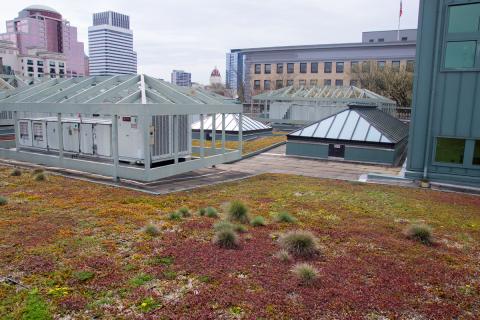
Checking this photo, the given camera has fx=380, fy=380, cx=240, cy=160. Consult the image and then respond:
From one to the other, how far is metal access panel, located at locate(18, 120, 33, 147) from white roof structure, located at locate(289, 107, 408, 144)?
17.7m

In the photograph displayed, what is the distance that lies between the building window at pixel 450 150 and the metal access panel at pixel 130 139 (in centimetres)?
1520

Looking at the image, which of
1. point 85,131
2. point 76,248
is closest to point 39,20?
point 85,131

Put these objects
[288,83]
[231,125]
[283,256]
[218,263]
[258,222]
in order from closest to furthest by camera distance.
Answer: [218,263] < [283,256] < [258,222] < [231,125] < [288,83]

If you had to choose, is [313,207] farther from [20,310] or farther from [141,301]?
[20,310]

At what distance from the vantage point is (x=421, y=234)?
408 inches

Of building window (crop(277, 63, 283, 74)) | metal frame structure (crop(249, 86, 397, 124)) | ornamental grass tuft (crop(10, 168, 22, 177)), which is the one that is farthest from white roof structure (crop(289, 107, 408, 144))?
building window (crop(277, 63, 283, 74))

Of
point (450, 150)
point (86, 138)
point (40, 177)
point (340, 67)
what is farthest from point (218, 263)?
point (340, 67)

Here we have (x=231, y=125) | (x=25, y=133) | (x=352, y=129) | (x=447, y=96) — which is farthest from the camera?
(x=231, y=125)

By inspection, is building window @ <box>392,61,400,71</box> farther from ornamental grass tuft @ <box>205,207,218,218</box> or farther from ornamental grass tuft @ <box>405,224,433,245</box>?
ornamental grass tuft @ <box>205,207,218,218</box>

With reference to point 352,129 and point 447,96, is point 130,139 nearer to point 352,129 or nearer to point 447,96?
point 447,96

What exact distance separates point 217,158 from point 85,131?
7.18 meters

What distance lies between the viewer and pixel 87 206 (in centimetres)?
1295

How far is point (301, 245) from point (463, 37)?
51.5 feet

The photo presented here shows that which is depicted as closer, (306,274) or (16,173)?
(306,274)
